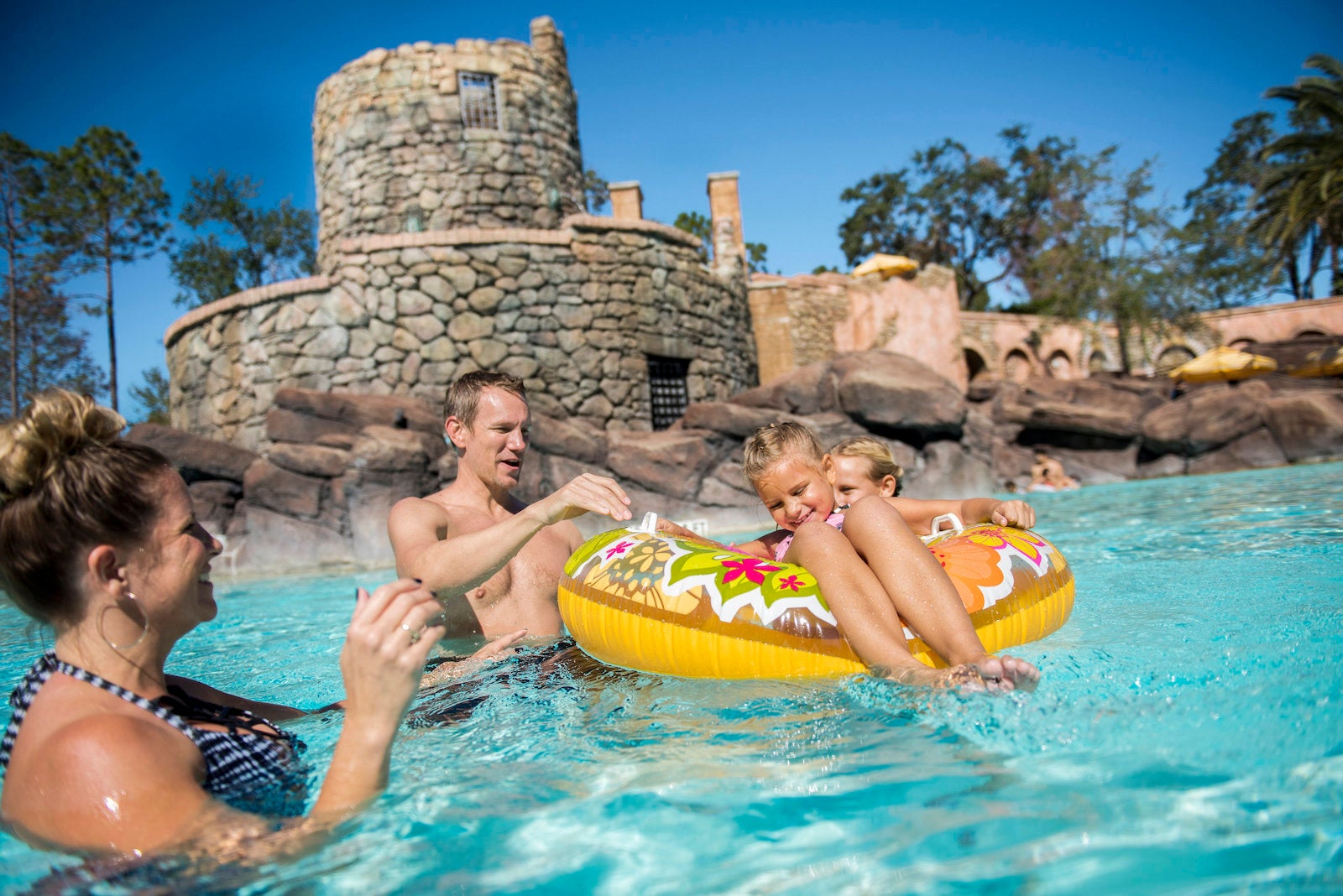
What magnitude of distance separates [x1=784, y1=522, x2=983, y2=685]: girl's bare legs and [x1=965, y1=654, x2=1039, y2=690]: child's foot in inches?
4.1

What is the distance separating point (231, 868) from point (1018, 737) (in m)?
1.66

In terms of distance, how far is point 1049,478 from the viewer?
1502 cm

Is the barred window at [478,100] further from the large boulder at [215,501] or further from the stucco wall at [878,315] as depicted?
the large boulder at [215,501]

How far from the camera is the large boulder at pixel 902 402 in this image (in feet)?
41.4

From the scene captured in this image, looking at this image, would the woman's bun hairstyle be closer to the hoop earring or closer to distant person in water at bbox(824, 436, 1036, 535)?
the hoop earring

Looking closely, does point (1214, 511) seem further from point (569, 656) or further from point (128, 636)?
point (128, 636)

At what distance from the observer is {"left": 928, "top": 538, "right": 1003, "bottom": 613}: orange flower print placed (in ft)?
8.89

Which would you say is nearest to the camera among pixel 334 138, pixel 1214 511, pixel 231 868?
pixel 231 868

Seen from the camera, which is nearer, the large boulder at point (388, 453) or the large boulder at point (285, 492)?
the large boulder at point (388, 453)

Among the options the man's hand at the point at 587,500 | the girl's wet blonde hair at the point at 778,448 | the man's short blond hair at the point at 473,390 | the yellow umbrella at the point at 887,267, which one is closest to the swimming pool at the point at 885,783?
the man's hand at the point at 587,500

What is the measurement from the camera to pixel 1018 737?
1.93 m

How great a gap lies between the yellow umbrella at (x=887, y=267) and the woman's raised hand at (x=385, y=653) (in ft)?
66.5

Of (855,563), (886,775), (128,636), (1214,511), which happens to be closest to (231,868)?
(128,636)

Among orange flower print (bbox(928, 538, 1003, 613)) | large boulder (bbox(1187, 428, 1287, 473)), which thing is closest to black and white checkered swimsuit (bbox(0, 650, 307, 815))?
orange flower print (bbox(928, 538, 1003, 613))
